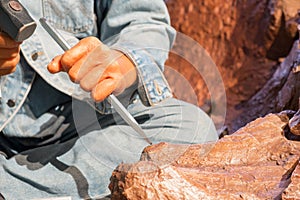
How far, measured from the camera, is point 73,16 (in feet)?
4.13

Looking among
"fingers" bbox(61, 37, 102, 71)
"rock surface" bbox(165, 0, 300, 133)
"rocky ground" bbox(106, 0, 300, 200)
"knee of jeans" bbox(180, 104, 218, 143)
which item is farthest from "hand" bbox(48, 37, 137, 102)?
"rock surface" bbox(165, 0, 300, 133)

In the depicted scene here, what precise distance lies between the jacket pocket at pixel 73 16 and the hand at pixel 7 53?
0.22m

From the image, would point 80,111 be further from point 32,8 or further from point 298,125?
point 298,125

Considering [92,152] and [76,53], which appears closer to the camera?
[76,53]

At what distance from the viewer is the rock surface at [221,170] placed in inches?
33.4

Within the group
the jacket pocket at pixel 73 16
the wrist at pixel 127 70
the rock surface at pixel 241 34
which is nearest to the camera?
the wrist at pixel 127 70

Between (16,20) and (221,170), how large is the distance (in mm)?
406

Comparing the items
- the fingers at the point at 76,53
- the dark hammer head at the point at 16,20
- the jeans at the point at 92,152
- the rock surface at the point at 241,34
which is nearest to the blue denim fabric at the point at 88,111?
the jeans at the point at 92,152

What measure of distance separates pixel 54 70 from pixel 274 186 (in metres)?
0.40

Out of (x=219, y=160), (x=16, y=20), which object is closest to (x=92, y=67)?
(x=16, y=20)

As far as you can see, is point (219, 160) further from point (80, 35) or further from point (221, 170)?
point (80, 35)

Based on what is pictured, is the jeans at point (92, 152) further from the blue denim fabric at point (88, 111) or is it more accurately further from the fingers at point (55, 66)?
the fingers at point (55, 66)

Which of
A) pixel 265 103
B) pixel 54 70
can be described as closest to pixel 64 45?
pixel 54 70

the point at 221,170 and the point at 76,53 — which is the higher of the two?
the point at 76,53
